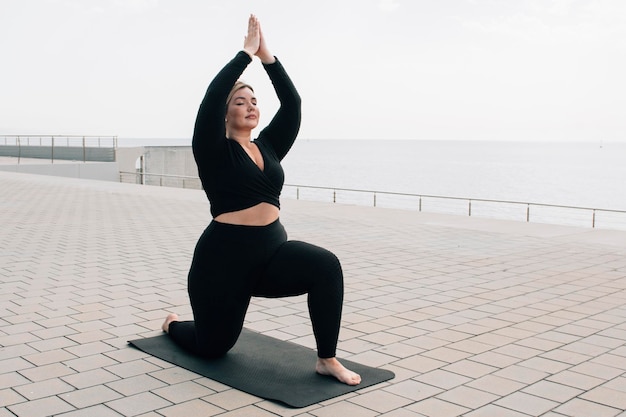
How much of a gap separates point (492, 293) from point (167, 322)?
321 centimetres

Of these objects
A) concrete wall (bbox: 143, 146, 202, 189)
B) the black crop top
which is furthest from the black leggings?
concrete wall (bbox: 143, 146, 202, 189)

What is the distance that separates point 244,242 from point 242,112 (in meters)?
0.78

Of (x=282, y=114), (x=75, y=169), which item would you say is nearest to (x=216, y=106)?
(x=282, y=114)

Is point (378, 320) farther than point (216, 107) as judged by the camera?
Yes

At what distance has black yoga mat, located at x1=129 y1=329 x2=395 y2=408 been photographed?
3.77 m

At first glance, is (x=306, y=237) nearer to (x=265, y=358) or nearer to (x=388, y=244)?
(x=388, y=244)

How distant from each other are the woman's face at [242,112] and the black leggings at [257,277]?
0.61 m

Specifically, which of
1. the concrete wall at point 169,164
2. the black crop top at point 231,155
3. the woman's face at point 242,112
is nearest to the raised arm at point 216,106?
the black crop top at point 231,155

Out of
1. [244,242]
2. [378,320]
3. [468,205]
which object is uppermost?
[244,242]

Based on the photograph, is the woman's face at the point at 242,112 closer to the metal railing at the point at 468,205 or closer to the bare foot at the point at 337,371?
the bare foot at the point at 337,371

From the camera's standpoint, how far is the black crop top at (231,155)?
3.89 m

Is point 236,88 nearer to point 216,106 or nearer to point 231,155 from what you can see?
point 216,106

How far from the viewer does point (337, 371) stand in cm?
396

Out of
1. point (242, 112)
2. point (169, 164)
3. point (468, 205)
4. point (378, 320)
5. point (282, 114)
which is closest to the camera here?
point (242, 112)
